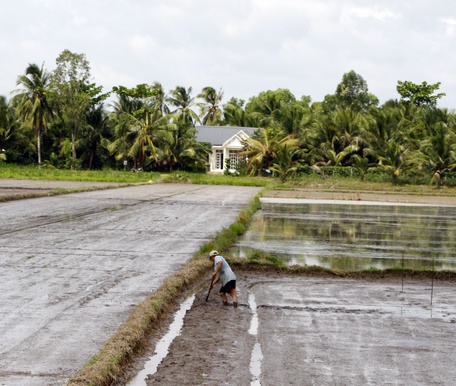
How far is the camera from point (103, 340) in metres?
6.46

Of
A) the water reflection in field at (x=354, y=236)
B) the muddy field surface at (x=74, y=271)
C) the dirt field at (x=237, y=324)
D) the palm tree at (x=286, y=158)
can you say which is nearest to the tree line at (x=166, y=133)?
the palm tree at (x=286, y=158)

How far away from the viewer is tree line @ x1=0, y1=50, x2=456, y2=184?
47844mm

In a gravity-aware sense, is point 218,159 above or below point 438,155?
below

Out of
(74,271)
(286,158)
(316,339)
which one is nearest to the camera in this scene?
(316,339)

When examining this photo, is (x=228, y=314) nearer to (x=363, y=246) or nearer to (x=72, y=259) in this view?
(x=72, y=259)

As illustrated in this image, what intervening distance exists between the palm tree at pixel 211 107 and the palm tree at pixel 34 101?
16953 millimetres

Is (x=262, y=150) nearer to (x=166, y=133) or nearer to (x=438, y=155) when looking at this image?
(x=166, y=133)

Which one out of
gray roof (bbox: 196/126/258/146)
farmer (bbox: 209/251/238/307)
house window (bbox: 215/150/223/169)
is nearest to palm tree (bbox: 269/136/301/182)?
gray roof (bbox: 196/126/258/146)

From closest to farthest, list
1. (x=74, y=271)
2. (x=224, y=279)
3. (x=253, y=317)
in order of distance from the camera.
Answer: (x=253, y=317) → (x=224, y=279) → (x=74, y=271)

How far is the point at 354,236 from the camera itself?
57.0 feet

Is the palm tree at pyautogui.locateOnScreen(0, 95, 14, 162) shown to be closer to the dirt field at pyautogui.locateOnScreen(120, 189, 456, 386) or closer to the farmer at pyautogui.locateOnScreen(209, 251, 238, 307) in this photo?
the dirt field at pyautogui.locateOnScreen(120, 189, 456, 386)

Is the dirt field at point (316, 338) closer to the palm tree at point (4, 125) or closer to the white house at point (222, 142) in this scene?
the white house at point (222, 142)

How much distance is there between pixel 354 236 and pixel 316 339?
10.6 metres

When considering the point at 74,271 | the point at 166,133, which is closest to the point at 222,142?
the point at 166,133
